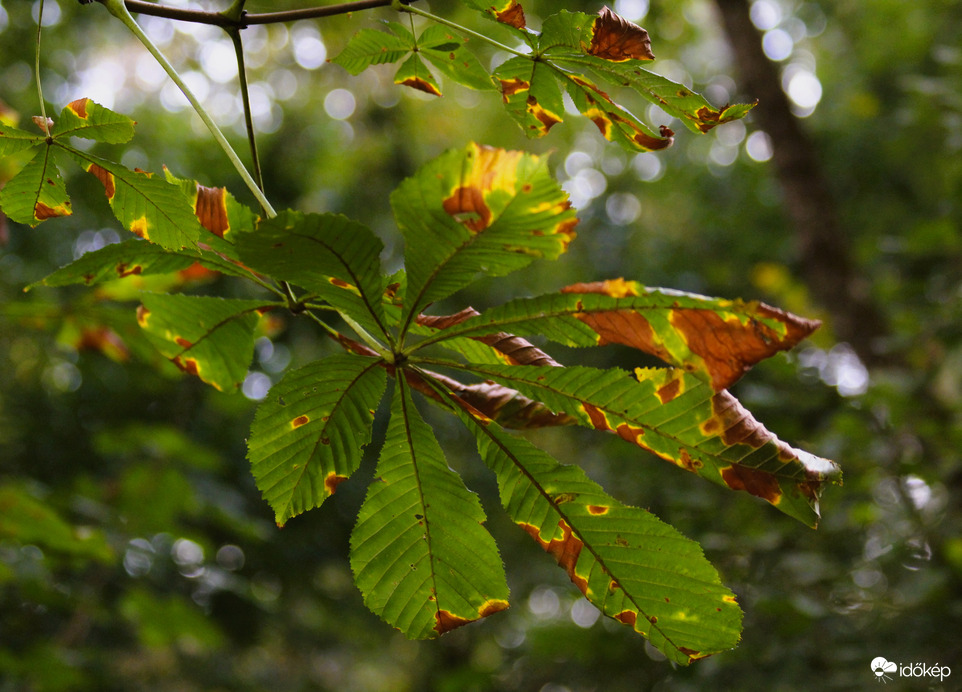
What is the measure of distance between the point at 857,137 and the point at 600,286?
15.8 ft

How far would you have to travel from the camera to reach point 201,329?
0.66 metres

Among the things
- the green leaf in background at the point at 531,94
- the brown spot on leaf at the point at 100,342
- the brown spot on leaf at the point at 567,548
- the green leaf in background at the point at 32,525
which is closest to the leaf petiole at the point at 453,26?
the green leaf in background at the point at 531,94

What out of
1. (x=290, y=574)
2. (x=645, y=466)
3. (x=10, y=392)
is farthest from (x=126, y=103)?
(x=645, y=466)

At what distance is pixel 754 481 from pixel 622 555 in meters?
0.12

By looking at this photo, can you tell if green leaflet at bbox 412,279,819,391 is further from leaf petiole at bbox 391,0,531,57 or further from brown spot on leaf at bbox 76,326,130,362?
brown spot on leaf at bbox 76,326,130,362

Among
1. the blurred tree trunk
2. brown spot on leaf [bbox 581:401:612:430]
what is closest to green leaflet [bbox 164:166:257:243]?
brown spot on leaf [bbox 581:401:612:430]

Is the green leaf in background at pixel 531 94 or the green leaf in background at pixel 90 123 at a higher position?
the green leaf in background at pixel 531 94

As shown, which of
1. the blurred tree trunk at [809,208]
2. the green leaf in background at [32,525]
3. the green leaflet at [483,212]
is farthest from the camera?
the blurred tree trunk at [809,208]

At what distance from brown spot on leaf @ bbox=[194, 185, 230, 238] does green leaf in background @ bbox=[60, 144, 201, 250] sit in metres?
0.02

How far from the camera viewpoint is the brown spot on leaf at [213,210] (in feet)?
1.85

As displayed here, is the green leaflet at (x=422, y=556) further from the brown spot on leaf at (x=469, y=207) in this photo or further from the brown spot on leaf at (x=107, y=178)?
the brown spot on leaf at (x=107, y=178)

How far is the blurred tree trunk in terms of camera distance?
2.52 meters

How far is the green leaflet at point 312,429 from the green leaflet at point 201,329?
0.14 metres

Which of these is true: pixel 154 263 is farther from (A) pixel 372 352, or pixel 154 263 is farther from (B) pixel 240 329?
(A) pixel 372 352
